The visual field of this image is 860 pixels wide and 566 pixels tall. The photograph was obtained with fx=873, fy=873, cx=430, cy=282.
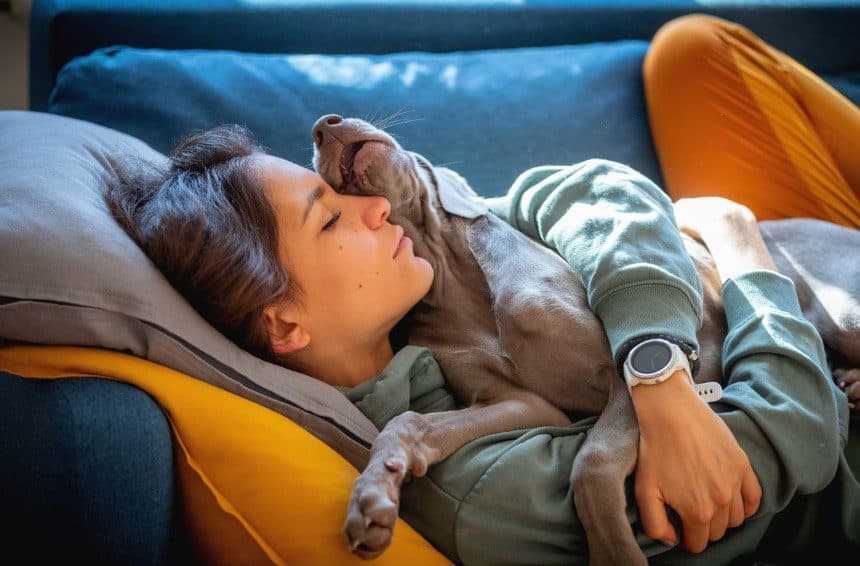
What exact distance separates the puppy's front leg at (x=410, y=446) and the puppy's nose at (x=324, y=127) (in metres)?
0.39

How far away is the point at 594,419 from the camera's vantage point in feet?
3.51

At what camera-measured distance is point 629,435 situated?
0.99 metres

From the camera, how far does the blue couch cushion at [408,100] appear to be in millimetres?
1588

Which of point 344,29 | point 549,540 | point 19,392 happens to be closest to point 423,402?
point 549,540

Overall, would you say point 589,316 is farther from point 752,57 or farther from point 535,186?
point 752,57

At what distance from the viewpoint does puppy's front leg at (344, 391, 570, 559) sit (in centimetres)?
86

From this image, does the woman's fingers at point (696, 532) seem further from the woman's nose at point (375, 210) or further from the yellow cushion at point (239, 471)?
the woman's nose at point (375, 210)

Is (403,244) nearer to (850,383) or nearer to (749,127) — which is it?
(850,383)

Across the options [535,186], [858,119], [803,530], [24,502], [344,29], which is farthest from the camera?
[344,29]

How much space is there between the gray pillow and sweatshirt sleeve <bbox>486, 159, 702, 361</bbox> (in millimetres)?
336

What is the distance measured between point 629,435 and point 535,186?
447mm

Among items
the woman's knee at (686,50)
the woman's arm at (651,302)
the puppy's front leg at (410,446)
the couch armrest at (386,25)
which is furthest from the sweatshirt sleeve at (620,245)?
the couch armrest at (386,25)

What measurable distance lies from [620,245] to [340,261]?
1.16ft

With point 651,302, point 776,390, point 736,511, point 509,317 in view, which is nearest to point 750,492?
point 736,511
